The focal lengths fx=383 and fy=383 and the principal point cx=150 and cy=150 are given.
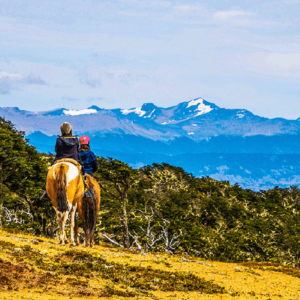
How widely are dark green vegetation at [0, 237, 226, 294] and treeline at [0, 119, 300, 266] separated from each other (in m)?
11.3

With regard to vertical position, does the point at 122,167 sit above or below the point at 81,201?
above

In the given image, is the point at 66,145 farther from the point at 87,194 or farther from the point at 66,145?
the point at 87,194

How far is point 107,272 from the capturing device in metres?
12.7

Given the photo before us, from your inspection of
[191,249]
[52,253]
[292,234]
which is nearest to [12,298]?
[52,253]

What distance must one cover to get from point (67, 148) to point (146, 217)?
1819 centimetres

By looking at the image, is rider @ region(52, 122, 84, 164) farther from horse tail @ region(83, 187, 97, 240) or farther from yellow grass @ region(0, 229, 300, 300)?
yellow grass @ region(0, 229, 300, 300)

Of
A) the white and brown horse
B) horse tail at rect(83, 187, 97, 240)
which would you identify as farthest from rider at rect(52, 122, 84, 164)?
horse tail at rect(83, 187, 97, 240)

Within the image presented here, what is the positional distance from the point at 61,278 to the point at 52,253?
2.58 metres

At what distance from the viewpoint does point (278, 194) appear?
119375 mm

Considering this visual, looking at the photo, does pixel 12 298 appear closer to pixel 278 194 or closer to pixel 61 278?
pixel 61 278

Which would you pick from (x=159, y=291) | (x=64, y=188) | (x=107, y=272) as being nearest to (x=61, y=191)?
(x=64, y=188)

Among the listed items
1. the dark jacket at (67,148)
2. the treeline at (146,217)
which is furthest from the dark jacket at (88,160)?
the treeline at (146,217)

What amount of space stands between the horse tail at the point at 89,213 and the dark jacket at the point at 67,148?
234cm

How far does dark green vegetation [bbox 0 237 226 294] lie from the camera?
38.9 ft
